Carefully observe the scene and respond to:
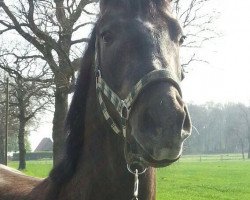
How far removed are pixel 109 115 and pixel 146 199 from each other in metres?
0.60

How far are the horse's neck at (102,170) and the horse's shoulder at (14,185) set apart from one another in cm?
89

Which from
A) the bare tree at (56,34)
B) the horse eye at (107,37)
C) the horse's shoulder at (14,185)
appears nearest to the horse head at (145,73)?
the horse eye at (107,37)

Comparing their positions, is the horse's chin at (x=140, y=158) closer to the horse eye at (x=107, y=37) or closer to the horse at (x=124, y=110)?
the horse at (x=124, y=110)

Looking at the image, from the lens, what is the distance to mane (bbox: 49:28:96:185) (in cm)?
314

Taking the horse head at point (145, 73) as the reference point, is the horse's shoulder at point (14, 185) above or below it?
below

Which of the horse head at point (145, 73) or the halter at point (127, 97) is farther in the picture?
the halter at point (127, 97)

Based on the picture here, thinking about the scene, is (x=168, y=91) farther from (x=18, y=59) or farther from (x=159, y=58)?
(x=18, y=59)

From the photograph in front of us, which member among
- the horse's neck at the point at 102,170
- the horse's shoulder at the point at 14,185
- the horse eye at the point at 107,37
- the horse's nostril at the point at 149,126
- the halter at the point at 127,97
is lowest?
the horse's shoulder at the point at 14,185

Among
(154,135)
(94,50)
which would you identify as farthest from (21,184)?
(154,135)

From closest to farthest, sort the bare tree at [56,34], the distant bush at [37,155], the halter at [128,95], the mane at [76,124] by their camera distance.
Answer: the halter at [128,95]
the mane at [76,124]
the bare tree at [56,34]
the distant bush at [37,155]

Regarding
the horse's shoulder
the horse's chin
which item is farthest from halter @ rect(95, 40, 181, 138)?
the horse's shoulder

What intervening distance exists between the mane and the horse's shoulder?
0.65 meters

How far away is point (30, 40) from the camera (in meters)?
15.1

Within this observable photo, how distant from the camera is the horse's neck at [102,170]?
2.74 m
